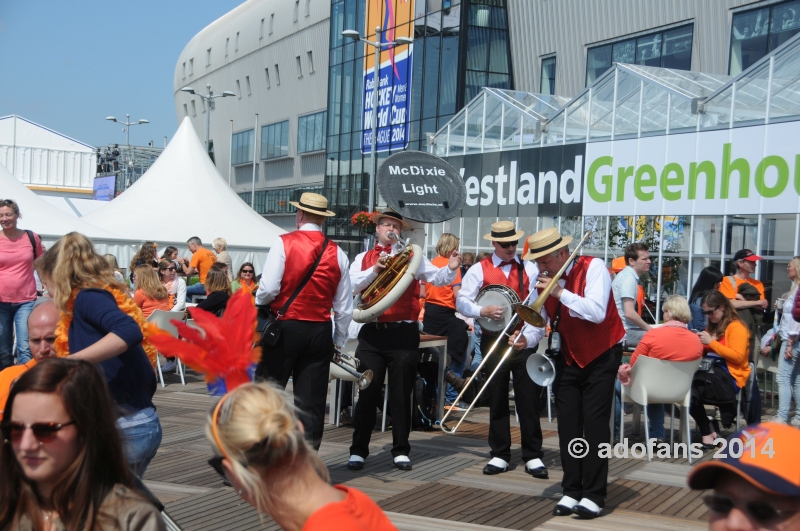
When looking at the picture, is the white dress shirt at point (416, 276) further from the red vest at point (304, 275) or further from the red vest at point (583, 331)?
the red vest at point (583, 331)

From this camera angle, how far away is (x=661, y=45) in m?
22.9

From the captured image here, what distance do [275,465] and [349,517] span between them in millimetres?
205

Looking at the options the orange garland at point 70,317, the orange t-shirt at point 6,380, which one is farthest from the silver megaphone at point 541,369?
the orange t-shirt at point 6,380

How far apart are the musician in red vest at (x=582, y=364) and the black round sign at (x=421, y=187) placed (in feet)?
8.01

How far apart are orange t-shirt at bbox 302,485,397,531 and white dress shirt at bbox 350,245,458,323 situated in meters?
4.40

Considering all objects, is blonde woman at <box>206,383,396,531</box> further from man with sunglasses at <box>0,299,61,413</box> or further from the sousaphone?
the sousaphone

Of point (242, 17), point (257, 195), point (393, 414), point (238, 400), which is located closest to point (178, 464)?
point (393, 414)

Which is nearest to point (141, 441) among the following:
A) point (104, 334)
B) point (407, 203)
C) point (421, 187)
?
point (104, 334)

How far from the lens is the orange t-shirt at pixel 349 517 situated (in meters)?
1.90

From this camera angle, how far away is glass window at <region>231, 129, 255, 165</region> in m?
53.1

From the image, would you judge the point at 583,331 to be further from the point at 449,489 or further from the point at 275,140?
the point at 275,140

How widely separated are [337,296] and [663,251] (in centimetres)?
895

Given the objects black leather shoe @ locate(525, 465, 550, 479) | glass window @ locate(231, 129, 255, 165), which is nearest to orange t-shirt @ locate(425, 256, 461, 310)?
black leather shoe @ locate(525, 465, 550, 479)

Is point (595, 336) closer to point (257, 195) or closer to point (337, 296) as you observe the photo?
point (337, 296)
